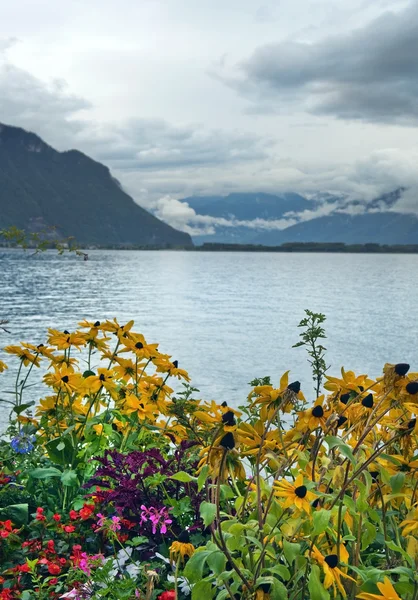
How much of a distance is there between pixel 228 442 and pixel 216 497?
0.69ft

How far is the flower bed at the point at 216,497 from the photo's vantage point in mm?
2076

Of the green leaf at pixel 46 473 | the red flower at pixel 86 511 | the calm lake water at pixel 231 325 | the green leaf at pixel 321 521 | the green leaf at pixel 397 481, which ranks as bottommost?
the calm lake water at pixel 231 325

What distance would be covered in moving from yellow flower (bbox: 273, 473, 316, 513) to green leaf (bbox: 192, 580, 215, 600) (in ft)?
1.35

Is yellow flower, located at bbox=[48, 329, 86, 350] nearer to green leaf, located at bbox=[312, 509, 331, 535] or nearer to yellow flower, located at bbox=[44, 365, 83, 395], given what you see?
yellow flower, located at bbox=[44, 365, 83, 395]

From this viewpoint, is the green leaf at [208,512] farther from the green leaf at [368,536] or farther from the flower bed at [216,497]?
the green leaf at [368,536]

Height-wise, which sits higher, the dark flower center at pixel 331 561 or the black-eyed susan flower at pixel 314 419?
the black-eyed susan flower at pixel 314 419

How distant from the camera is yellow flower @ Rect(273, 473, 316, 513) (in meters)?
1.93

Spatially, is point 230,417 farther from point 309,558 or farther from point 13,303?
point 13,303

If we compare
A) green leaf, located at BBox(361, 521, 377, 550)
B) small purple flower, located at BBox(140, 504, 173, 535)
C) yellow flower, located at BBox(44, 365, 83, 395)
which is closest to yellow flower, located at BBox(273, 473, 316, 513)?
green leaf, located at BBox(361, 521, 377, 550)

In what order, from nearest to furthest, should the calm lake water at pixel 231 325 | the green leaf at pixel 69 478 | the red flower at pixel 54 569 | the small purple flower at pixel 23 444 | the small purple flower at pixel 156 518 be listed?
the small purple flower at pixel 156 518 < the red flower at pixel 54 569 < the green leaf at pixel 69 478 < the small purple flower at pixel 23 444 < the calm lake water at pixel 231 325

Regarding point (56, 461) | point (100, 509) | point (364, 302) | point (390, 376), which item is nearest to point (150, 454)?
point (100, 509)

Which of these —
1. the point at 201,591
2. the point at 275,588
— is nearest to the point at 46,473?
the point at 201,591

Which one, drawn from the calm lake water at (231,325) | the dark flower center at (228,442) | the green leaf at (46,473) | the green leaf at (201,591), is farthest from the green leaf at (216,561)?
the calm lake water at (231,325)

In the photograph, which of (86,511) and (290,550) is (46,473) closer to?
(86,511)
